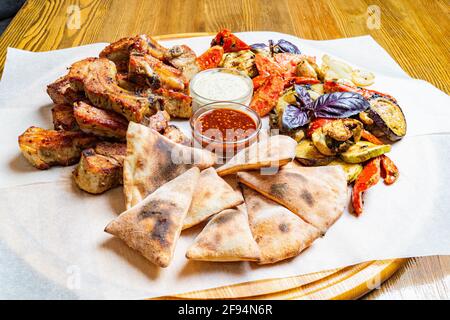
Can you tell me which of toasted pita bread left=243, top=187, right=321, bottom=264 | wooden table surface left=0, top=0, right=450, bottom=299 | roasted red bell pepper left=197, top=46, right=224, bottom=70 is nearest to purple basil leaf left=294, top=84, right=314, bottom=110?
roasted red bell pepper left=197, top=46, right=224, bottom=70

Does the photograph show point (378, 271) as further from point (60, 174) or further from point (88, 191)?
point (60, 174)

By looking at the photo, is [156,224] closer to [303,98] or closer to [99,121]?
[99,121]

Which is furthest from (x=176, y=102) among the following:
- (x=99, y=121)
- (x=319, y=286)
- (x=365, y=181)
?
(x=319, y=286)

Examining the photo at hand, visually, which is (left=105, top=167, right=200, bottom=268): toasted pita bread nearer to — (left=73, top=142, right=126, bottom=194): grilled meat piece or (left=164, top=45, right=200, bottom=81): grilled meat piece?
(left=73, top=142, right=126, bottom=194): grilled meat piece

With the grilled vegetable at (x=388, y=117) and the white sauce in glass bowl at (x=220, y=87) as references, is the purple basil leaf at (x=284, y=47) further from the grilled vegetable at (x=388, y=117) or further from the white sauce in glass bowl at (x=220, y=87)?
the grilled vegetable at (x=388, y=117)

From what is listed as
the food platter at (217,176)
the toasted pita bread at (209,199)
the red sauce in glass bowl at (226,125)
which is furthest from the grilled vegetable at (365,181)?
the red sauce in glass bowl at (226,125)
